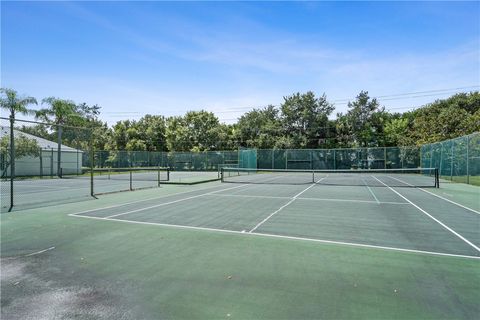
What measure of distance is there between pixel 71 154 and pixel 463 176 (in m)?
31.1

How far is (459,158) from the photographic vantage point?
19000 mm

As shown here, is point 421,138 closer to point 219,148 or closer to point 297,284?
point 219,148

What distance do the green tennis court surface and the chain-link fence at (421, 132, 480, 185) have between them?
428 inches

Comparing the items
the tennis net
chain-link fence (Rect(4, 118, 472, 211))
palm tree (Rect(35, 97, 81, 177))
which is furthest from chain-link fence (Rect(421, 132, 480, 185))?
palm tree (Rect(35, 97, 81, 177))

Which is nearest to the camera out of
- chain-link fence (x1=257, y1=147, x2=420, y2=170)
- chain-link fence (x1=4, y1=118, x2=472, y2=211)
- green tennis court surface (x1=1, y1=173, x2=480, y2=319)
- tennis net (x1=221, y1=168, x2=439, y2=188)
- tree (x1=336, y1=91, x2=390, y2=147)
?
green tennis court surface (x1=1, y1=173, x2=480, y2=319)

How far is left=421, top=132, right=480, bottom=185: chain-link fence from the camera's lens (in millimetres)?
17125

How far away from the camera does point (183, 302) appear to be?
343 centimetres

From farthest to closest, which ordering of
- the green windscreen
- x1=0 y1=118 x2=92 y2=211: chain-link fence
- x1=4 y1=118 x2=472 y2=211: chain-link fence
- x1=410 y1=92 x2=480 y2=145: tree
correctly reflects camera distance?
1. the green windscreen
2. x1=410 y1=92 x2=480 y2=145: tree
3. x1=4 y1=118 x2=472 y2=211: chain-link fence
4. x1=0 y1=118 x2=92 y2=211: chain-link fence

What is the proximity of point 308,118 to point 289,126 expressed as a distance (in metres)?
2.66

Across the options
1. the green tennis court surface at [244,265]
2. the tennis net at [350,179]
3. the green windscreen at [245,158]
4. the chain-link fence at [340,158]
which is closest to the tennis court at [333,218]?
the green tennis court surface at [244,265]

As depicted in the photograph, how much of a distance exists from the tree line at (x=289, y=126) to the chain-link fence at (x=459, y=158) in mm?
9197

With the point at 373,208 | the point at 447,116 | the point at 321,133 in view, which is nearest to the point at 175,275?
the point at 373,208

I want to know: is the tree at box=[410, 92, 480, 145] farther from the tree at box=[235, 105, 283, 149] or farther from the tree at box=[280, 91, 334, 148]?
the tree at box=[235, 105, 283, 149]

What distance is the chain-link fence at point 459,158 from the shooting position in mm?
17125
